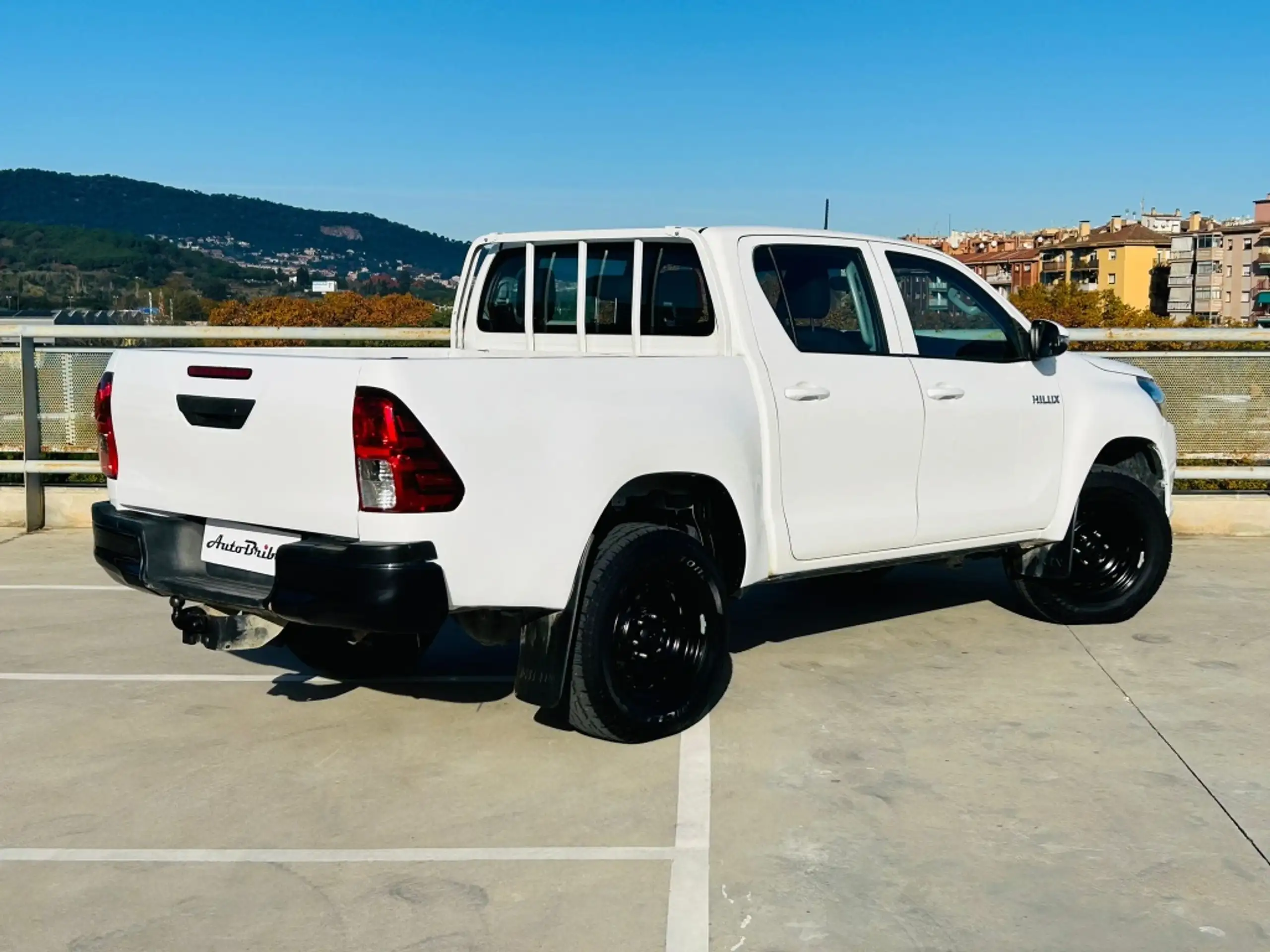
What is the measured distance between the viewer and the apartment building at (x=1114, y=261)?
159500 mm

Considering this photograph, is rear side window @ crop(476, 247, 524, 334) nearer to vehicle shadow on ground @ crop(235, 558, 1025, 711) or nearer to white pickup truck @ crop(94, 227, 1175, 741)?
white pickup truck @ crop(94, 227, 1175, 741)

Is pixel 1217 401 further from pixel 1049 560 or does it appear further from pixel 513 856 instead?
pixel 513 856

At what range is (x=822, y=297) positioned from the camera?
20.2 feet

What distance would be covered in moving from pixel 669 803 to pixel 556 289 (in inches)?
105

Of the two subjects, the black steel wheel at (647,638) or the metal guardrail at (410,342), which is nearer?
the black steel wheel at (647,638)

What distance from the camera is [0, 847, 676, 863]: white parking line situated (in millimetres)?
4270

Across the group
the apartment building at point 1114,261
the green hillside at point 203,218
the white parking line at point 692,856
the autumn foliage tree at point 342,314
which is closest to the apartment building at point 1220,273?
the apartment building at point 1114,261

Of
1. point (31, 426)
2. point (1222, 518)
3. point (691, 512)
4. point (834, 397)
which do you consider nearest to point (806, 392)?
point (834, 397)

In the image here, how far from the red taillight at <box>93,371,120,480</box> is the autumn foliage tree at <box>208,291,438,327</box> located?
6197mm

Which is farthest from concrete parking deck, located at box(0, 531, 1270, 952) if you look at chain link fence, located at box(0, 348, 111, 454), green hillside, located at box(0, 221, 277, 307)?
green hillside, located at box(0, 221, 277, 307)

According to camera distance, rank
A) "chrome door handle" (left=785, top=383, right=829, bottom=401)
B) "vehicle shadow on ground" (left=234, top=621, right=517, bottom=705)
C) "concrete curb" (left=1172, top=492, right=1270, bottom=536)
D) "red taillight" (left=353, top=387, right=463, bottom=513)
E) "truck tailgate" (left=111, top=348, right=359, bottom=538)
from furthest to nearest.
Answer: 1. "concrete curb" (left=1172, top=492, right=1270, bottom=536)
2. "vehicle shadow on ground" (left=234, top=621, right=517, bottom=705)
3. "chrome door handle" (left=785, top=383, right=829, bottom=401)
4. "truck tailgate" (left=111, top=348, right=359, bottom=538)
5. "red taillight" (left=353, top=387, right=463, bottom=513)

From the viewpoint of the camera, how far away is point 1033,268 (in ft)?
559

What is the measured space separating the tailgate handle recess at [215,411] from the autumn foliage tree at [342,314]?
6641 millimetres

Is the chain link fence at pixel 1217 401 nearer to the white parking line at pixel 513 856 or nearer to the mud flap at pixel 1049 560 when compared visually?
the mud flap at pixel 1049 560
